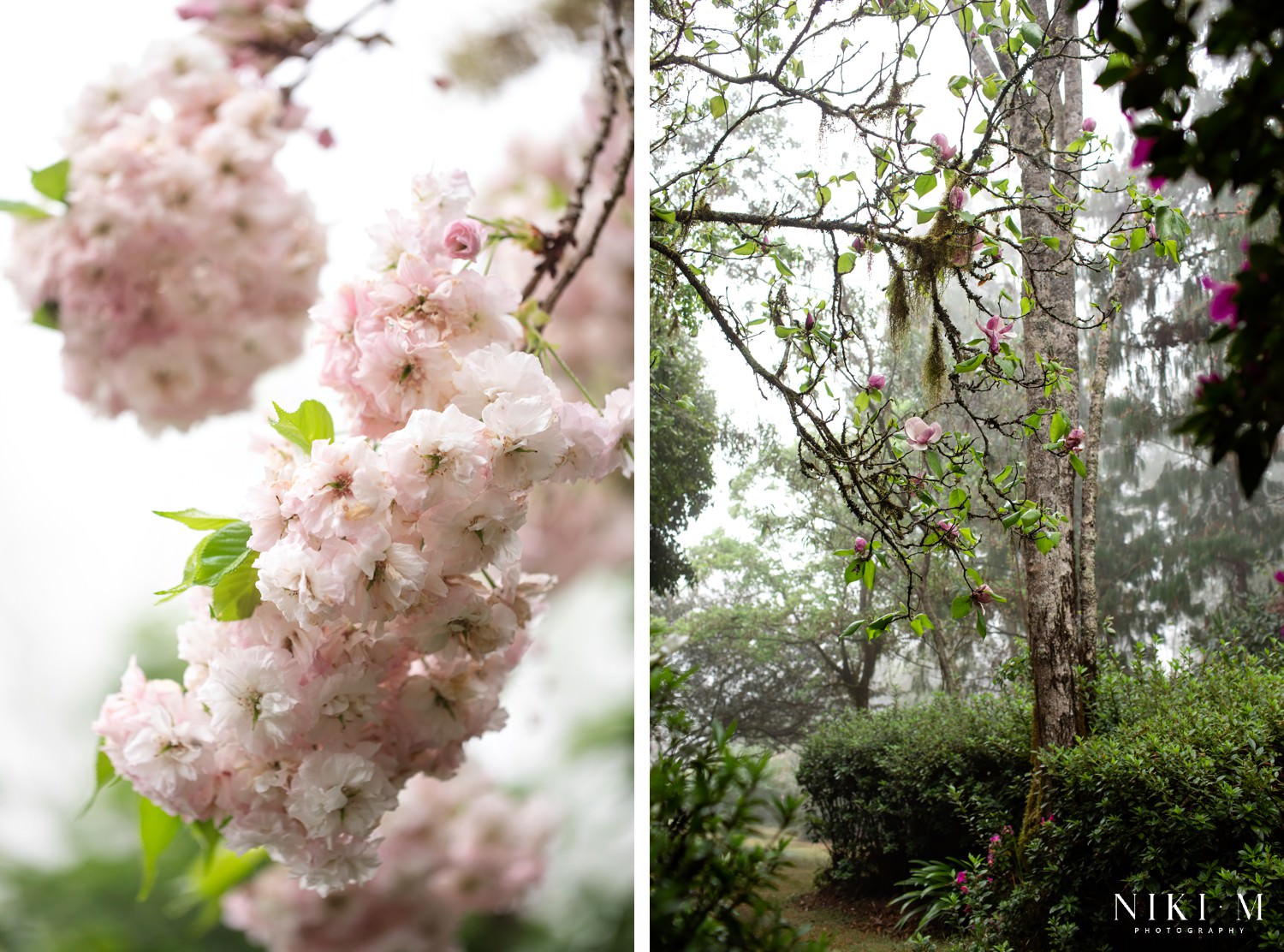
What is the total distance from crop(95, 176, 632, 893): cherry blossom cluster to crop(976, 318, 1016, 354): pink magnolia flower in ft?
2.54

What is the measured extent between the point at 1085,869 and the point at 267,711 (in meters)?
1.14

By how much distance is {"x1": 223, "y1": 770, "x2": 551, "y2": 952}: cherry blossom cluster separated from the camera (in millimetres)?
1044

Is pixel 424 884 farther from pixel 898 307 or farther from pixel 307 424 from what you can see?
pixel 898 307

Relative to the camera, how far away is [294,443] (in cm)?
87

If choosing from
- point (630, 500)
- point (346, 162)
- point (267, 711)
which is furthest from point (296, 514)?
point (630, 500)

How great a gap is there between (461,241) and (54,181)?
0.33 m

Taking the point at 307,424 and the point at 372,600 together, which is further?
the point at 307,424

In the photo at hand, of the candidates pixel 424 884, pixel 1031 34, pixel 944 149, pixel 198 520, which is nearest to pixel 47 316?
pixel 198 520

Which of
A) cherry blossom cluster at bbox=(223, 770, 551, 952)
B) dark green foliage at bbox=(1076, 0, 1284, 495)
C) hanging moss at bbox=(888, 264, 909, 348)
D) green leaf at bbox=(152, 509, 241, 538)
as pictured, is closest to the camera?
dark green foliage at bbox=(1076, 0, 1284, 495)

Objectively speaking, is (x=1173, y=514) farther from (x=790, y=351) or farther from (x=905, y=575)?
(x=790, y=351)

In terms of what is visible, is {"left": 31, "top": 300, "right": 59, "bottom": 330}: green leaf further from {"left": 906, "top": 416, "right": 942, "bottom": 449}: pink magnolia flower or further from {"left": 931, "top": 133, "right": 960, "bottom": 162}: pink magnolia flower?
{"left": 931, "top": 133, "right": 960, "bottom": 162}: pink magnolia flower

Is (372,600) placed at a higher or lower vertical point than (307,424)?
lower

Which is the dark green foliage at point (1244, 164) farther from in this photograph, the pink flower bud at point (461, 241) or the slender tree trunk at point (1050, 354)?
the slender tree trunk at point (1050, 354)

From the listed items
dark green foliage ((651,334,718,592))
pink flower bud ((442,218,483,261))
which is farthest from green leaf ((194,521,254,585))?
dark green foliage ((651,334,718,592))
